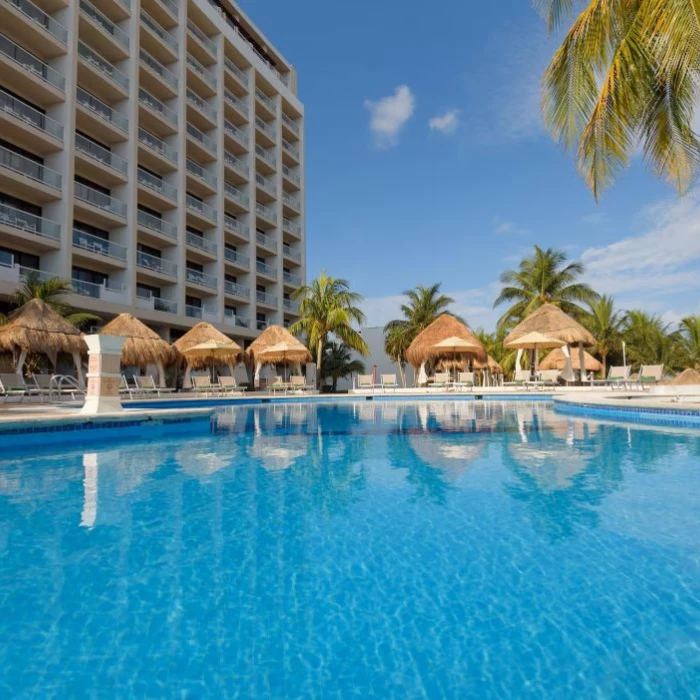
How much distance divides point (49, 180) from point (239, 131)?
52.1 feet

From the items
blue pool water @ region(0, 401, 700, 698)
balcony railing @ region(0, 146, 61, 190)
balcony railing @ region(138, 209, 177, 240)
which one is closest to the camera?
blue pool water @ region(0, 401, 700, 698)

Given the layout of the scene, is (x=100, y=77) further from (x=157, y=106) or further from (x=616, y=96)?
(x=616, y=96)

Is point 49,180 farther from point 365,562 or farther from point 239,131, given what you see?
point 365,562

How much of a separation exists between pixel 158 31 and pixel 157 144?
5918mm

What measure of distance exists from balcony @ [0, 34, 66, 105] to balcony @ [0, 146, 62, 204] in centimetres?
273

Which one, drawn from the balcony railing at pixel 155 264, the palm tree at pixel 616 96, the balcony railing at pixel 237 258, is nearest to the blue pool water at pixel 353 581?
the palm tree at pixel 616 96

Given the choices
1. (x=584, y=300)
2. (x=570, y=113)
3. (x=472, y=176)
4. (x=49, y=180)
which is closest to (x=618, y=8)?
(x=570, y=113)

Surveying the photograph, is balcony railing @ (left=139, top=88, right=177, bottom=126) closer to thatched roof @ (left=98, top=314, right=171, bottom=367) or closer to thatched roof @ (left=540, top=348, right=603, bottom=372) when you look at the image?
thatched roof @ (left=98, top=314, right=171, bottom=367)

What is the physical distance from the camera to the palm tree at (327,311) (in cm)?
2653

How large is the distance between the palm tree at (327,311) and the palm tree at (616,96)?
18.6 metres

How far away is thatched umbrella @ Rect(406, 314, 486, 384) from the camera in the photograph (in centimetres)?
2411

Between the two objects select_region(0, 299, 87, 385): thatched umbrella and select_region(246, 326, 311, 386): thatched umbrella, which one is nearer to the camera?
select_region(0, 299, 87, 385): thatched umbrella

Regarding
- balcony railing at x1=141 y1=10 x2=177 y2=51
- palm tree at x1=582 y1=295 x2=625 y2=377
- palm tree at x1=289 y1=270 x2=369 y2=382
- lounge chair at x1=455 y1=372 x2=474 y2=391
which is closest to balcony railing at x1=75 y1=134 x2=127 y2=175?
balcony railing at x1=141 y1=10 x2=177 y2=51

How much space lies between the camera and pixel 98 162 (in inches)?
862
